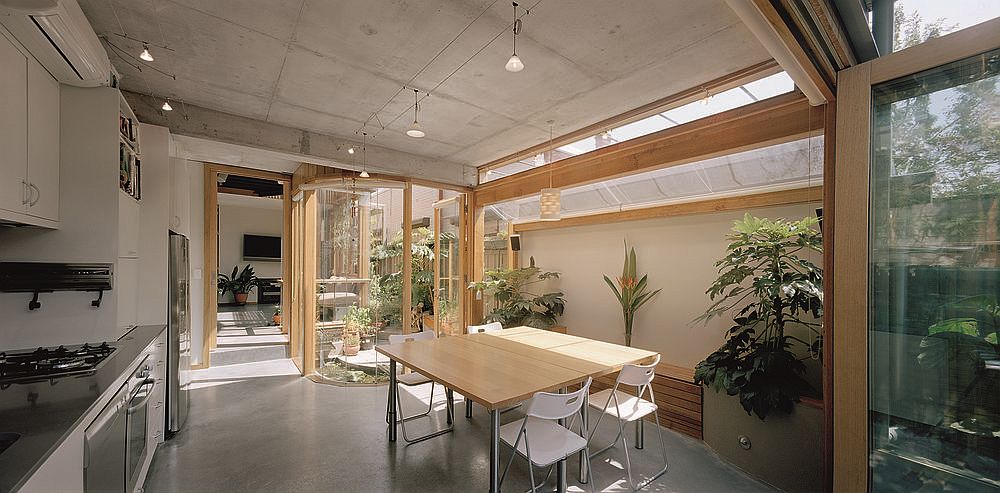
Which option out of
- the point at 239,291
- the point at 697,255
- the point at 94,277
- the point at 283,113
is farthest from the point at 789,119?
the point at 239,291

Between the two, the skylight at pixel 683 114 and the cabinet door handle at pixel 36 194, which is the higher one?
the skylight at pixel 683 114

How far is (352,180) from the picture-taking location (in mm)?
4977

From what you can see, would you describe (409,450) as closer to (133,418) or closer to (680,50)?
(133,418)

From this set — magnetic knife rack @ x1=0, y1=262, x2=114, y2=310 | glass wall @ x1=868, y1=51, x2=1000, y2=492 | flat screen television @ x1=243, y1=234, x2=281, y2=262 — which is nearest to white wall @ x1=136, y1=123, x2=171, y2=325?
magnetic knife rack @ x1=0, y1=262, x2=114, y2=310

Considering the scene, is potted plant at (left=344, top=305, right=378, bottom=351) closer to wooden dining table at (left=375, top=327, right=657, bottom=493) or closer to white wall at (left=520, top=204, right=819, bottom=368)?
wooden dining table at (left=375, top=327, right=657, bottom=493)

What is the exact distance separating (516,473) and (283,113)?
363 centimetres

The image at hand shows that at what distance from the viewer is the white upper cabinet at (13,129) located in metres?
1.80

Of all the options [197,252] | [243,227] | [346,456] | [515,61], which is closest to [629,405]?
[346,456]

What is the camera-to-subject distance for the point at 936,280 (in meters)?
1.80

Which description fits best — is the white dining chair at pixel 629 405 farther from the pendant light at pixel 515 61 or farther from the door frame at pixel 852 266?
the pendant light at pixel 515 61

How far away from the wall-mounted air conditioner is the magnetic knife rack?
108cm

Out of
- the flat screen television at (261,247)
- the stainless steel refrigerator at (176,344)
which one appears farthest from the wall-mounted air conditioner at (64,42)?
the flat screen television at (261,247)

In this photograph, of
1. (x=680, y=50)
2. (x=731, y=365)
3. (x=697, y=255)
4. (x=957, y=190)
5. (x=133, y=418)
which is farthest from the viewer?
(x=697, y=255)

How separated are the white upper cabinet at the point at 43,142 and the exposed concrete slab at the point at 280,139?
117cm
